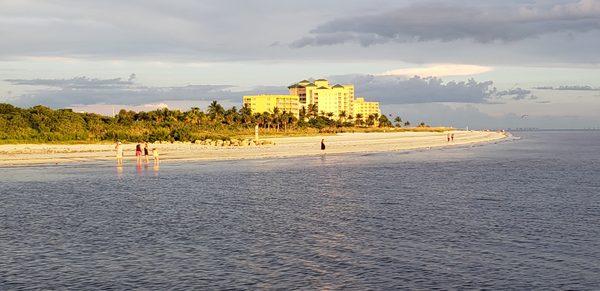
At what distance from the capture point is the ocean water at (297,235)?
1692 centimetres

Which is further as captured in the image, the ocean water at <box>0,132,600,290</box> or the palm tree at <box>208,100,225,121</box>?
the palm tree at <box>208,100,225,121</box>

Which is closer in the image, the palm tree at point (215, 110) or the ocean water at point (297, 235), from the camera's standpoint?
the ocean water at point (297, 235)

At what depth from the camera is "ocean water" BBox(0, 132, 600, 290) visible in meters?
16.9

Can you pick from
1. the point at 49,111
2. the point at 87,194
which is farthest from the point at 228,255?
the point at 49,111

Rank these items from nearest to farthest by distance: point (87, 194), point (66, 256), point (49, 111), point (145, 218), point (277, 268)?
point (277, 268) < point (66, 256) < point (145, 218) < point (87, 194) < point (49, 111)

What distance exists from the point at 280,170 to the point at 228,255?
36.6 meters

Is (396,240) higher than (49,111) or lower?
lower

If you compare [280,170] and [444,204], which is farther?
[280,170]

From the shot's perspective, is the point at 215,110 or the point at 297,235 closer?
the point at 297,235

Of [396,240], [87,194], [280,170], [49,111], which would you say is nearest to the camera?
[396,240]

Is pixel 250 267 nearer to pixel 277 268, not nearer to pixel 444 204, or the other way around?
pixel 277 268

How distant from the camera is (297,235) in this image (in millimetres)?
23141

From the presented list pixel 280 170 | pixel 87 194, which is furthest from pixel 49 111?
pixel 87 194

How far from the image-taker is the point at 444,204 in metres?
32.7
